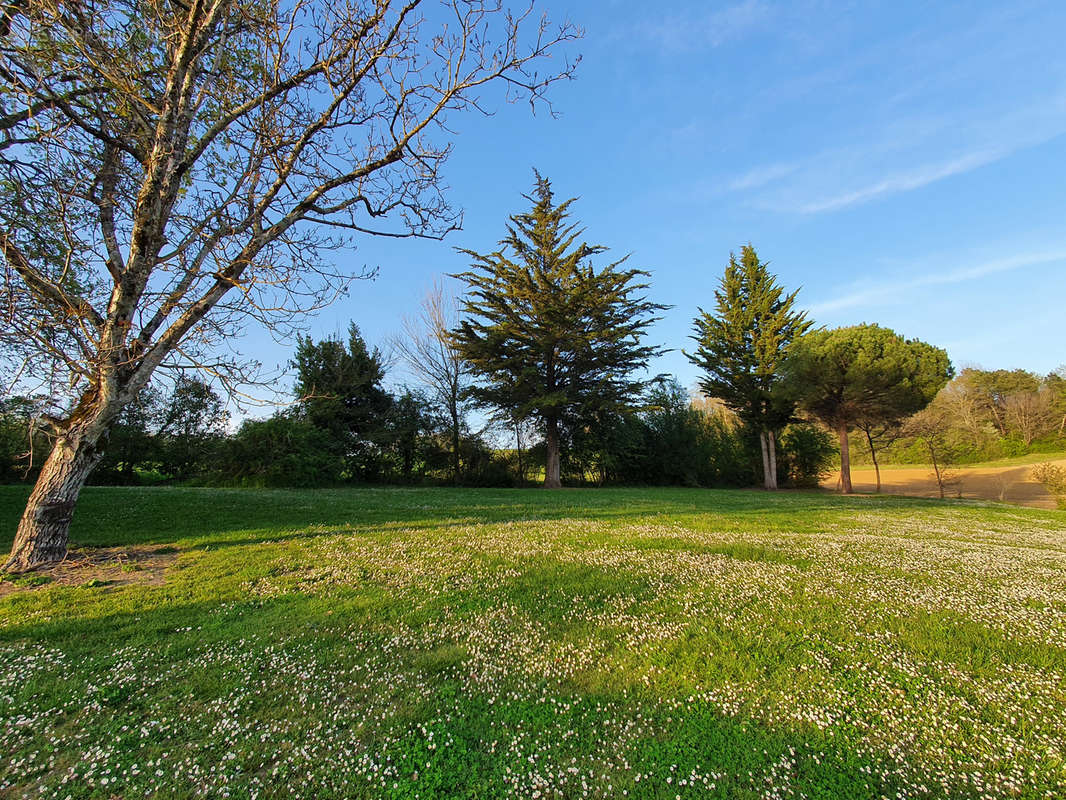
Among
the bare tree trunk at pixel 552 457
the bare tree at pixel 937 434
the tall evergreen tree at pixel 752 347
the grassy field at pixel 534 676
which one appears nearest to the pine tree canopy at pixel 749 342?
the tall evergreen tree at pixel 752 347

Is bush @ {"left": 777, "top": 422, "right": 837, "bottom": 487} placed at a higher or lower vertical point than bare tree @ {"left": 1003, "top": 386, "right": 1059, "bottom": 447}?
lower

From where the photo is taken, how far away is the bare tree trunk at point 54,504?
5898mm

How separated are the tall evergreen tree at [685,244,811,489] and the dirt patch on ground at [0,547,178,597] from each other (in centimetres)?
2878

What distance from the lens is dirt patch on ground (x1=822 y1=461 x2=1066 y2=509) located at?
22984mm

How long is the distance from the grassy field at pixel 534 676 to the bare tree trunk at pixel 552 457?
1856 cm

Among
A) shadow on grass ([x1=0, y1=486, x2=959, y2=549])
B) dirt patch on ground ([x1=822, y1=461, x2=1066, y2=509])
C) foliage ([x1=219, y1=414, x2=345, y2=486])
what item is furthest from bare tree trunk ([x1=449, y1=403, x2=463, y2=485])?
dirt patch on ground ([x1=822, y1=461, x2=1066, y2=509])

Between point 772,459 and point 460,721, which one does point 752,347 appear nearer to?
point 772,459

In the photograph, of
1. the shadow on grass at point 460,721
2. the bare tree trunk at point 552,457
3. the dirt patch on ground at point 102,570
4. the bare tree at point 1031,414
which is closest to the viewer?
the shadow on grass at point 460,721

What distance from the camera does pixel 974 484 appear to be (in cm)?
2808

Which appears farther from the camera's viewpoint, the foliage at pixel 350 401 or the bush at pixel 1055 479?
the foliage at pixel 350 401

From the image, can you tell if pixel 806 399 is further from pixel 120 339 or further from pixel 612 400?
pixel 120 339

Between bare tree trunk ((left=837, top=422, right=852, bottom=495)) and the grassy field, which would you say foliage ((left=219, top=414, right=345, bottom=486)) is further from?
bare tree trunk ((left=837, top=422, right=852, bottom=495))

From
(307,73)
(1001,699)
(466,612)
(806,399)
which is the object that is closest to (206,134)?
(307,73)

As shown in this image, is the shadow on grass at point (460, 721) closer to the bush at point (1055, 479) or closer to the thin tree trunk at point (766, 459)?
the bush at point (1055, 479)
